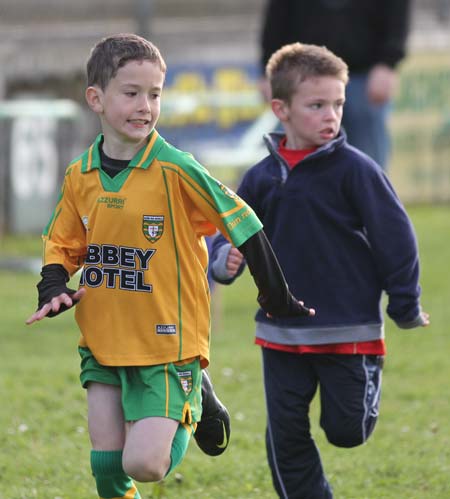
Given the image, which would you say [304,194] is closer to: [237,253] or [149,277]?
[237,253]

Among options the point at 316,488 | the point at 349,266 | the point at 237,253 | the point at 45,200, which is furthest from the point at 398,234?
the point at 45,200

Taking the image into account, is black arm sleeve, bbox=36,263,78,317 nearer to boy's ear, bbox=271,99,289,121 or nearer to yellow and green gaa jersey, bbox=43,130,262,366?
yellow and green gaa jersey, bbox=43,130,262,366

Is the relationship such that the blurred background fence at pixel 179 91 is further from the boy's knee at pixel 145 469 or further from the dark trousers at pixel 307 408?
the boy's knee at pixel 145 469

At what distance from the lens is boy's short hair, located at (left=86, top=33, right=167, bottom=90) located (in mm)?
4332

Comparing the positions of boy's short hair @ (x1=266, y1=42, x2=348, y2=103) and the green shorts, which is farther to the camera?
boy's short hair @ (x1=266, y1=42, x2=348, y2=103)

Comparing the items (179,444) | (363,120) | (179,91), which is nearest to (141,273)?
(179,444)

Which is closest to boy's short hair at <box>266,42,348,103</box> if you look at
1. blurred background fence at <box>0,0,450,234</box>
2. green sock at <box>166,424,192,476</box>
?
green sock at <box>166,424,192,476</box>

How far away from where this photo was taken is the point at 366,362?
4977 millimetres

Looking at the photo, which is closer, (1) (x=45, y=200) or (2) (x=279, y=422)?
(2) (x=279, y=422)

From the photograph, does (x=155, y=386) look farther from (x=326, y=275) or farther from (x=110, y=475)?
(x=326, y=275)

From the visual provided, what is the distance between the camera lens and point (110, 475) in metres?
4.38

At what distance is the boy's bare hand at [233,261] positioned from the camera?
4.90 meters

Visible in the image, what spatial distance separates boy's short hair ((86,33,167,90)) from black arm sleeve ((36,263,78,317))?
0.61 meters

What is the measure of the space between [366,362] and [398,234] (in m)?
0.49
